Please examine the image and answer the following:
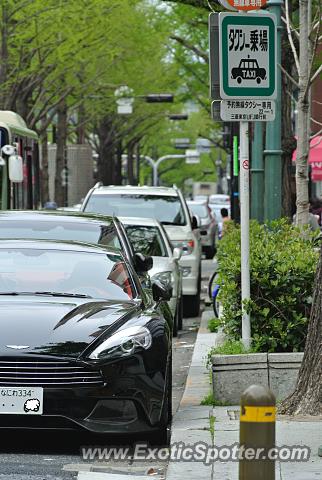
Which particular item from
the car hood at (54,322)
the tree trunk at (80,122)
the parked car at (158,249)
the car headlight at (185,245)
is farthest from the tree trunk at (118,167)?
the car hood at (54,322)

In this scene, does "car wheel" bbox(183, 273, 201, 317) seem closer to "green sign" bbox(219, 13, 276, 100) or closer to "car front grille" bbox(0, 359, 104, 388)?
"green sign" bbox(219, 13, 276, 100)

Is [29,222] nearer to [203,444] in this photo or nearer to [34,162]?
[203,444]

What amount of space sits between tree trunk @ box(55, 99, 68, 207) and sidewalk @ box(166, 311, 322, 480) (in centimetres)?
3434

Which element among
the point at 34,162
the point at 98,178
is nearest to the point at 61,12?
the point at 34,162

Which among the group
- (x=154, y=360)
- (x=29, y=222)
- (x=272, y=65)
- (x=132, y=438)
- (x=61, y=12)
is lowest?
(x=132, y=438)

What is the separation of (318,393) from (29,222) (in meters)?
3.68

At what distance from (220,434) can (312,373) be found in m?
0.88

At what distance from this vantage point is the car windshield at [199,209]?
133ft

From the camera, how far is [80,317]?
8.61 m

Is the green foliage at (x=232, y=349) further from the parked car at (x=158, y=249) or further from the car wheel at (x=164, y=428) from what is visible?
the parked car at (x=158, y=249)

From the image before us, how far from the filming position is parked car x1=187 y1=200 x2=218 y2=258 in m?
37.7

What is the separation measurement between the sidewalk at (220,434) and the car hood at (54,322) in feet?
2.69

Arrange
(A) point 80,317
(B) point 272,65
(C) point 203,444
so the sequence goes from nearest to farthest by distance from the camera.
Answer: (C) point 203,444 < (A) point 80,317 < (B) point 272,65

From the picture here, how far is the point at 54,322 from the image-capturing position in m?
8.49
